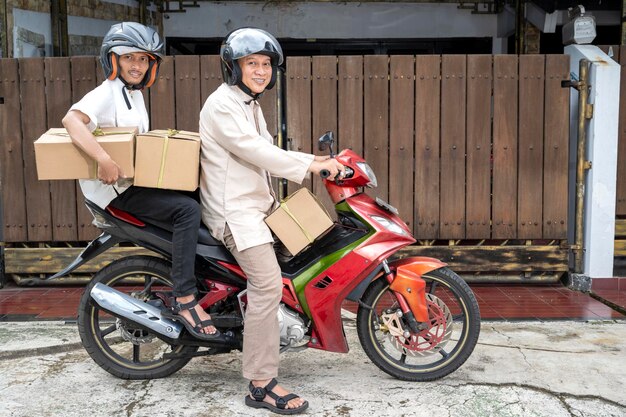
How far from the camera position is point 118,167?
3.72 m

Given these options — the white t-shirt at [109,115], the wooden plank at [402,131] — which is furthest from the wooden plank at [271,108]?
the white t-shirt at [109,115]

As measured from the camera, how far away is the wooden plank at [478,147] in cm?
648

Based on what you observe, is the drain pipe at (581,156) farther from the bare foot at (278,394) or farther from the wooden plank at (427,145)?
the bare foot at (278,394)

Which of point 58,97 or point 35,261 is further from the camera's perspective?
point 35,261

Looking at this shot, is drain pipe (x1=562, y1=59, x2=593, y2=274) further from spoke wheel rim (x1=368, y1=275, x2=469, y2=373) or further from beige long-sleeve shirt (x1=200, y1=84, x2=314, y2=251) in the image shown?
beige long-sleeve shirt (x1=200, y1=84, x2=314, y2=251)

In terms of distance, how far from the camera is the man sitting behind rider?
3.72m

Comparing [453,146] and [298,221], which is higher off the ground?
[453,146]

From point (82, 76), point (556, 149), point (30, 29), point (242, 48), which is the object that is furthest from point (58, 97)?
point (556, 149)

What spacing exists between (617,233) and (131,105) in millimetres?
4870

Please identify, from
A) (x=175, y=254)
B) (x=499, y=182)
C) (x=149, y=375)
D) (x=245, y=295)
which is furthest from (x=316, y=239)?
(x=499, y=182)

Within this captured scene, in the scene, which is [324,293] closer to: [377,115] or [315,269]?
[315,269]

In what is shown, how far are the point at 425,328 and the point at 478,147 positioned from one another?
2.94 meters

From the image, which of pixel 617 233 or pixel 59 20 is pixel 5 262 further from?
pixel 617 233

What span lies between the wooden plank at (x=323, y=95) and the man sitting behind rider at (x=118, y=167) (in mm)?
2535
